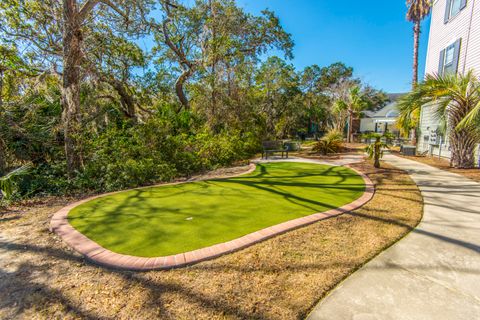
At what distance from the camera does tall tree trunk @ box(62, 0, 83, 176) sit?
231 inches

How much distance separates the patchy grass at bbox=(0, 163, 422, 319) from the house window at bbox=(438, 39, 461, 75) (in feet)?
36.3

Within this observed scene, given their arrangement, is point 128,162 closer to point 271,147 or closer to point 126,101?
point 126,101

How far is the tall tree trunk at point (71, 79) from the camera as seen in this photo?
5879mm

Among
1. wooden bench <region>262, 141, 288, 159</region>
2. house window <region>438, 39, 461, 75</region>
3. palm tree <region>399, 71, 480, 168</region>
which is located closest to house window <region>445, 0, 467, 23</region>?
house window <region>438, 39, 461, 75</region>

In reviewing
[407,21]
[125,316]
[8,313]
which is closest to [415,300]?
[125,316]

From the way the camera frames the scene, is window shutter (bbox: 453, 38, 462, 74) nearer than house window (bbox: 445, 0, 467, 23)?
No

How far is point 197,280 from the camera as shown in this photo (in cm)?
228

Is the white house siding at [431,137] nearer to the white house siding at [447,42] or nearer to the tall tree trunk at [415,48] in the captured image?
the white house siding at [447,42]

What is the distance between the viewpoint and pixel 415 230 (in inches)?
134

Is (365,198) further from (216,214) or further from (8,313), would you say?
(8,313)

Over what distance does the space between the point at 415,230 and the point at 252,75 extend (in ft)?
45.3

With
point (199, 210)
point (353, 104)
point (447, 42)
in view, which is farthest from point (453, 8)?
point (199, 210)

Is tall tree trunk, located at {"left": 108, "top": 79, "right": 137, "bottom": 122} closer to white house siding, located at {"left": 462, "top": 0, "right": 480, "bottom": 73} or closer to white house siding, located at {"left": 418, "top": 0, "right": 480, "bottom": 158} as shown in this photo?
white house siding, located at {"left": 418, "top": 0, "right": 480, "bottom": 158}

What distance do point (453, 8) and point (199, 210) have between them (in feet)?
48.0
